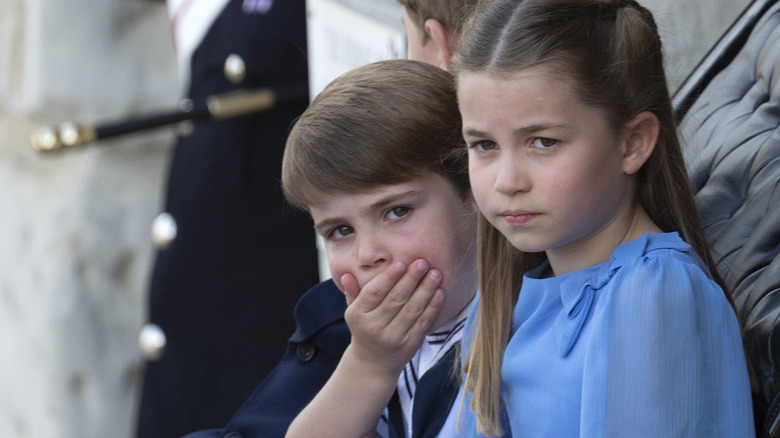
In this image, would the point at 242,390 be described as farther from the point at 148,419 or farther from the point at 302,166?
the point at 302,166

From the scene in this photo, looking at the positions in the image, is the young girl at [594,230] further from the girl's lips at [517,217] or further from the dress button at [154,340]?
the dress button at [154,340]

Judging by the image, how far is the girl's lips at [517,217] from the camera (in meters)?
1.04

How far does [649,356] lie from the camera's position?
94cm

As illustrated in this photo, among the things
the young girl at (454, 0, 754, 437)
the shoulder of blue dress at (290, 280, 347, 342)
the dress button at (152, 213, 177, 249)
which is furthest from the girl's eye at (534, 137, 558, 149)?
the dress button at (152, 213, 177, 249)

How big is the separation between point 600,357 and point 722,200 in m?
0.46

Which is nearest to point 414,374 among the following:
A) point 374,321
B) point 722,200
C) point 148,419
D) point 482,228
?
point 374,321

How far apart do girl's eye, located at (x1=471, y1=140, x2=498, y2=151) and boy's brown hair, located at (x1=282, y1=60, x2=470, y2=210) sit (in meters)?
0.21

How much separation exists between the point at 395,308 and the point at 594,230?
307 mm

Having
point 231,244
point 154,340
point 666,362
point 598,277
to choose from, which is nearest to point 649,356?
point 666,362

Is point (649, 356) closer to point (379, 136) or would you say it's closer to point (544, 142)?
point (544, 142)

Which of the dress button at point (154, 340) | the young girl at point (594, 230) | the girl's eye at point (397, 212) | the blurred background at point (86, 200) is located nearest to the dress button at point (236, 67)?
the dress button at point (154, 340)

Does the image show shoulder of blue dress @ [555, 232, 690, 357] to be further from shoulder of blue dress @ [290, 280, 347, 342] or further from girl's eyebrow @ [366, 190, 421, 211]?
shoulder of blue dress @ [290, 280, 347, 342]

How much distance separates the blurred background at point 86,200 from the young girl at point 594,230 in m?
2.18

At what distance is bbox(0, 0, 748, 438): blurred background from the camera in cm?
312
